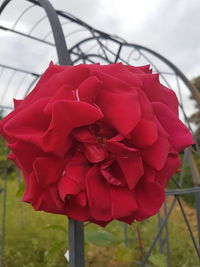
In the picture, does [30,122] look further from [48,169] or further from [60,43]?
[60,43]

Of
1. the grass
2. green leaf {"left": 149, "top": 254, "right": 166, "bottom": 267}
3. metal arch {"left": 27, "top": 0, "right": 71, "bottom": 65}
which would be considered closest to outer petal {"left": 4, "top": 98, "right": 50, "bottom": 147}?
metal arch {"left": 27, "top": 0, "right": 71, "bottom": 65}

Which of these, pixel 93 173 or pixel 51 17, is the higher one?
pixel 51 17

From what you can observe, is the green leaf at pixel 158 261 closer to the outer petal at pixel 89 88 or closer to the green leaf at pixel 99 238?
the green leaf at pixel 99 238

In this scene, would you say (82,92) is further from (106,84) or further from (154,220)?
(154,220)

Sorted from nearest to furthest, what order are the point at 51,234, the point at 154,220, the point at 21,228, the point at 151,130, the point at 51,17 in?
the point at 151,130 < the point at 51,17 < the point at 51,234 < the point at 21,228 < the point at 154,220

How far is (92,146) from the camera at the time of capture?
47cm

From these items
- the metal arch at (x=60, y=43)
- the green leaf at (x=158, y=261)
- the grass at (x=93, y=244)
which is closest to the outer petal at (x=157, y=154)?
the metal arch at (x=60, y=43)

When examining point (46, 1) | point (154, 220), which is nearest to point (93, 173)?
point (46, 1)

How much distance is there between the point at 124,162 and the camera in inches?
18.3

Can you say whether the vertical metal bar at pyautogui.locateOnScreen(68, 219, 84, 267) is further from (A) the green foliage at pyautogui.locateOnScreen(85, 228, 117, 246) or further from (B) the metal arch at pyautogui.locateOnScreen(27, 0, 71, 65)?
(A) the green foliage at pyautogui.locateOnScreen(85, 228, 117, 246)

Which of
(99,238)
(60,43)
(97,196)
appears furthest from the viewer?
(99,238)

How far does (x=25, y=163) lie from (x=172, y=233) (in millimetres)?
2641

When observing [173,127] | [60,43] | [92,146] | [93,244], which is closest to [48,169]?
[92,146]

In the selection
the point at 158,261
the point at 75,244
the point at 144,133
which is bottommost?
the point at 158,261
